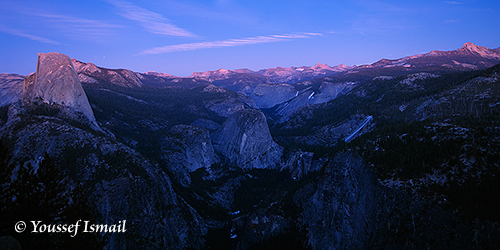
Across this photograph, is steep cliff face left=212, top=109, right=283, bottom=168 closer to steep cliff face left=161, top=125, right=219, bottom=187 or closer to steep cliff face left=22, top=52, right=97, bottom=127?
steep cliff face left=161, top=125, right=219, bottom=187

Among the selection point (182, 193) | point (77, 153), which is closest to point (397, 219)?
point (182, 193)

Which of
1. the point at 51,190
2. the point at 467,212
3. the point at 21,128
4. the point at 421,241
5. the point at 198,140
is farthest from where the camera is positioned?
the point at 198,140

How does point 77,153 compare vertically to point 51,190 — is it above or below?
below

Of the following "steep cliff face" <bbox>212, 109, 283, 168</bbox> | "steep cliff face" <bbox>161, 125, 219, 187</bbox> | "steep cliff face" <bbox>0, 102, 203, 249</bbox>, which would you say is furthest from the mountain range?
"steep cliff face" <bbox>212, 109, 283, 168</bbox>

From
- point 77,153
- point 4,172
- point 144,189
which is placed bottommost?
point 144,189

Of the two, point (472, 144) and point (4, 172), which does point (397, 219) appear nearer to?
point (472, 144)

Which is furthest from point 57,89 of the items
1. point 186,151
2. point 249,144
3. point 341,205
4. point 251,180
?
point 341,205

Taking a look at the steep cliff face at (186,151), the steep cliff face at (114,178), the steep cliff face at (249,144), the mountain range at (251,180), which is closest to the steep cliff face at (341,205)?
the mountain range at (251,180)

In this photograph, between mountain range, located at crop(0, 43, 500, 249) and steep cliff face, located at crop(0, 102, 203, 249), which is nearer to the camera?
mountain range, located at crop(0, 43, 500, 249)
